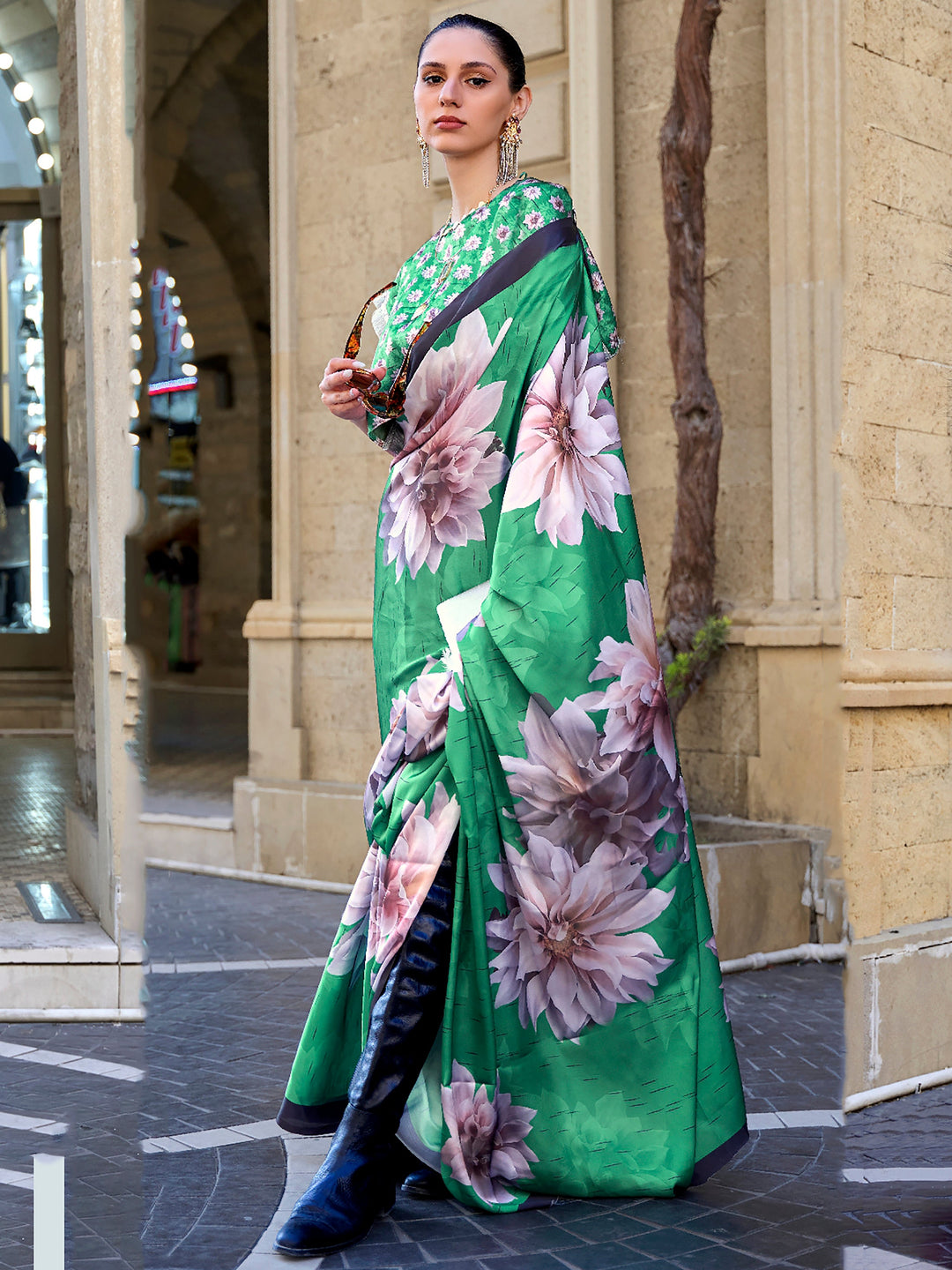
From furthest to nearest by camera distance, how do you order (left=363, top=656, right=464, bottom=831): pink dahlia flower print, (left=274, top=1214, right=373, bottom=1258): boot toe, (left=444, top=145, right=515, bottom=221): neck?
(left=444, top=145, right=515, bottom=221): neck
(left=363, top=656, right=464, bottom=831): pink dahlia flower print
(left=274, top=1214, right=373, bottom=1258): boot toe

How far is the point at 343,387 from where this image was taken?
2996mm

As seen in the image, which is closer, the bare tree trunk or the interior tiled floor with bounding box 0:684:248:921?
the bare tree trunk

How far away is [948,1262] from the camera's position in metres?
2.73

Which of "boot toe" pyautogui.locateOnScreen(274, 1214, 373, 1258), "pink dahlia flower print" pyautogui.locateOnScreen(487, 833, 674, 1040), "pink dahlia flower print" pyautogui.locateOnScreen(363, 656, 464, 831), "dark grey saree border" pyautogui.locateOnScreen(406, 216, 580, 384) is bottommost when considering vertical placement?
"boot toe" pyautogui.locateOnScreen(274, 1214, 373, 1258)

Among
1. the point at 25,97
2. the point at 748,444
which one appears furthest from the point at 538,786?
the point at 25,97

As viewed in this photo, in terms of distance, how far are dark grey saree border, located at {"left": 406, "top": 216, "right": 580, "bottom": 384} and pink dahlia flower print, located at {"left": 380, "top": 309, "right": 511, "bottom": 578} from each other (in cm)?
2

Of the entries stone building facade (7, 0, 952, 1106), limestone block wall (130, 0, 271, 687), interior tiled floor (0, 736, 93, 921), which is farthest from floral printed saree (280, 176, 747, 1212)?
limestone block wall (130, 0, 271, 687)

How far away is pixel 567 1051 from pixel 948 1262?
0.76m

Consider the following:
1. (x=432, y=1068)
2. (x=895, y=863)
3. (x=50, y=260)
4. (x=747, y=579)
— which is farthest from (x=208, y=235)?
(x=432, y=1068)

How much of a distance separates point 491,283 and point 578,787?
990mm

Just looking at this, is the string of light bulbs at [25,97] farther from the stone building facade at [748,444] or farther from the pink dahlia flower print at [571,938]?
the pink dahlia flower print at [571,938]

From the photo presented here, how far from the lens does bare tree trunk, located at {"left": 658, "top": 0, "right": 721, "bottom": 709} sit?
6230 millimetres

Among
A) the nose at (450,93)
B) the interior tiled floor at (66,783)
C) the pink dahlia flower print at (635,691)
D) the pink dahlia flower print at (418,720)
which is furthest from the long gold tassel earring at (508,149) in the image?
the interior tiled floor at (66,783)

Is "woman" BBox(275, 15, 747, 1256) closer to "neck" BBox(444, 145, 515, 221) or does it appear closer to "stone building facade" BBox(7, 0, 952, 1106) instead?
"neck" BBox(444, 145, 515, 221)
